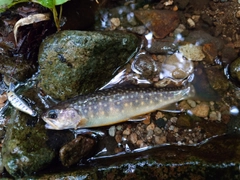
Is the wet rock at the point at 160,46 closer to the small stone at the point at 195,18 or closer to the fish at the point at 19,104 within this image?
the small stone at the point at 195,18

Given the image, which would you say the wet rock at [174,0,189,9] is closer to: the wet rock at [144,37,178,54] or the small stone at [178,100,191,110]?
the wet rock at [144,37,178,54]

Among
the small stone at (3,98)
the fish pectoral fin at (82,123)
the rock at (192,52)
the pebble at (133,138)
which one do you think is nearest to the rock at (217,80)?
the rock at (192,52)

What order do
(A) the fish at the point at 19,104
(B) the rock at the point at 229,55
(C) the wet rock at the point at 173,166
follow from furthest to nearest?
(B) the rock at the point at 229,55 → (A) the fish at the point at 19,104 → (C) the wet rock at the point at 173,166

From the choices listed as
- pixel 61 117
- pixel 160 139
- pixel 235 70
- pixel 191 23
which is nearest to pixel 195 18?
pixel 191 23

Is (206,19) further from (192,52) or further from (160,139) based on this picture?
(160,139)

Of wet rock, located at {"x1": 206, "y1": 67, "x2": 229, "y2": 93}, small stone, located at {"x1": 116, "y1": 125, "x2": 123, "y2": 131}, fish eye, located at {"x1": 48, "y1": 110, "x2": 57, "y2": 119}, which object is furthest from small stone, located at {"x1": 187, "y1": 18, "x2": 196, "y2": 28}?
fish eye, located at {"x1": 48, "y1": 110, "x2": 57, "y2": 119}

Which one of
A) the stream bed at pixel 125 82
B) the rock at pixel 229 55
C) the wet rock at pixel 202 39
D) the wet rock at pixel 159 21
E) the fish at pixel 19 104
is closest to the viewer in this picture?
the stream bed at pixel 125 82

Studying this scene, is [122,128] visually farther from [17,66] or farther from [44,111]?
[17,66]

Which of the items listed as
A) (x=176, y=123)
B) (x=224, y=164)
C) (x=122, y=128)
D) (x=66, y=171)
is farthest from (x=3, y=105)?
(x=224, y=164)

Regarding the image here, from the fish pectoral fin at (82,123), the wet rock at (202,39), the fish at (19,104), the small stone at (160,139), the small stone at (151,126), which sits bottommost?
the small stone at (160,139)
